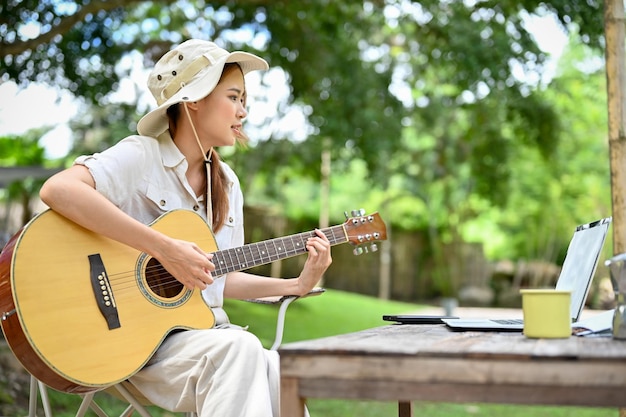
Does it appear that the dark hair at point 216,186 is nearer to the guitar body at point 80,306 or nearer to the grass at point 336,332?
the guitar body at point 80,306

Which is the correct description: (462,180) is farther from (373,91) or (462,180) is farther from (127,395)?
(127,395)

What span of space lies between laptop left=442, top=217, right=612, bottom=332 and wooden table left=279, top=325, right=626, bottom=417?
1.52 feet

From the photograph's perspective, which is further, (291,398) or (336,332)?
(336,332)

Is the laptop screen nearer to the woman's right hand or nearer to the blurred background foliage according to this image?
the woman's right hand

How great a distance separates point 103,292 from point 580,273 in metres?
1.17

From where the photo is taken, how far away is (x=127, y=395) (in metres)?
2.05

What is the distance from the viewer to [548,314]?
148 cm

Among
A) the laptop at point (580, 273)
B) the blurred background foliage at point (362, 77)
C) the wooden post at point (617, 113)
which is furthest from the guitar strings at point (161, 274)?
the blurred background foliage at point (362, 77)

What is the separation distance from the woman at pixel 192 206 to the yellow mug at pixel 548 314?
600 mm

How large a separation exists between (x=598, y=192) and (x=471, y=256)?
288cm

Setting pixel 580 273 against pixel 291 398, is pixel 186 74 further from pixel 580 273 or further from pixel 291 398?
pixel 291 398

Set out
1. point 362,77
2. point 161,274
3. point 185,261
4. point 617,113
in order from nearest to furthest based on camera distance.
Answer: point 185,261 → point 161,274 → point 617,113 → point 362,77

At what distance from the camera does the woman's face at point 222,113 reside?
2.39 metres

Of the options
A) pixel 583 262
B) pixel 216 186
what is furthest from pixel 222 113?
pixel 583 262
